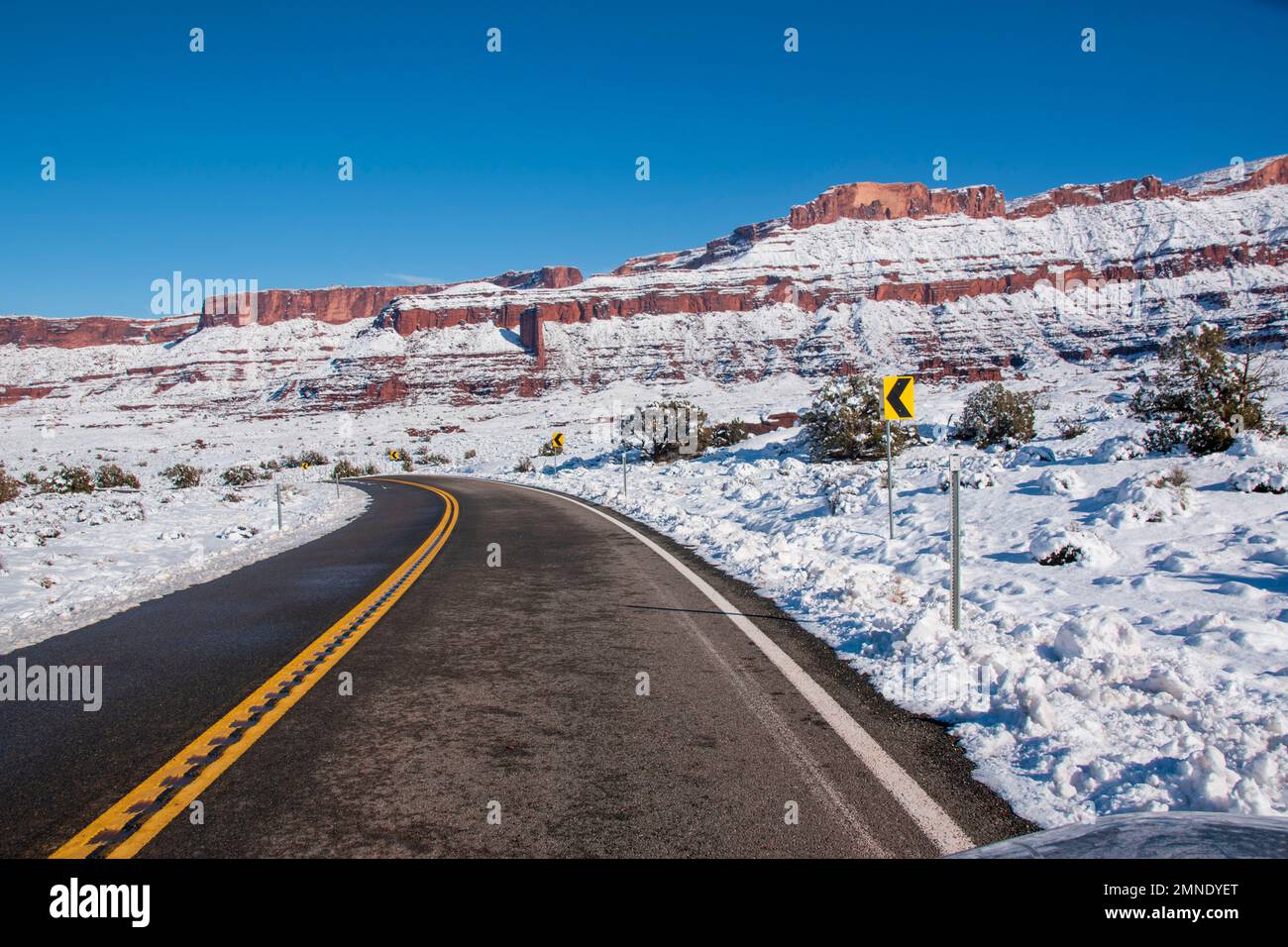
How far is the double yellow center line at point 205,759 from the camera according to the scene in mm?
3193

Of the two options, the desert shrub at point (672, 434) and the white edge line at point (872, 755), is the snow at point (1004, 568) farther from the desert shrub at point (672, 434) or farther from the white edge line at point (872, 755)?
the desert shrub at point (672, 434)

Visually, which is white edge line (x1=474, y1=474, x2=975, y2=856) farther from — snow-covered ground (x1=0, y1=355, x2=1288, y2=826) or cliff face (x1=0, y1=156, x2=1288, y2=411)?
cliff face (x1=0, y1=156, x2=1288, y2=411)

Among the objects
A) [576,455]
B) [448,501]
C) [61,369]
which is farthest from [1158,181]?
[61,369]

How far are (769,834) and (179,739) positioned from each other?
345 centimetres

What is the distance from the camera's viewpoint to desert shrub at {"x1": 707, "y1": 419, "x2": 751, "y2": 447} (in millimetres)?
38781

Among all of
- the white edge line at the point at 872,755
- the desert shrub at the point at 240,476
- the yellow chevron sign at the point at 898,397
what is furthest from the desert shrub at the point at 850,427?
the desert shrub at the point at 240,476

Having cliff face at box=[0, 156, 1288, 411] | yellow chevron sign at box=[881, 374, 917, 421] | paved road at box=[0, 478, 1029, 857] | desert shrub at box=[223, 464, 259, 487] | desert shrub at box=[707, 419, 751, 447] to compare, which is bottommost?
desert shrub at box=[223, 464, 259, 487]

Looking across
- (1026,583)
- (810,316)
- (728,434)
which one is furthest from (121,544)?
(810,316)

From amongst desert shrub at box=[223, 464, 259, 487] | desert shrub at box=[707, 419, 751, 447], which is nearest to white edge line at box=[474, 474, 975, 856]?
desert shrub at box=[707, 419, 751, 447]

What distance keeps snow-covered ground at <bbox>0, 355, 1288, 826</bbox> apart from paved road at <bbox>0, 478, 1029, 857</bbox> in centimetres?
51

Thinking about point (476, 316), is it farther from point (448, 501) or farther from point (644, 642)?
point (644, 642)

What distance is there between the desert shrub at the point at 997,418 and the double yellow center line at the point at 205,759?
21.7 meters

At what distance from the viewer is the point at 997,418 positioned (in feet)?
82.6

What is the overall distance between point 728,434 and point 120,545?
2818 centimetres
